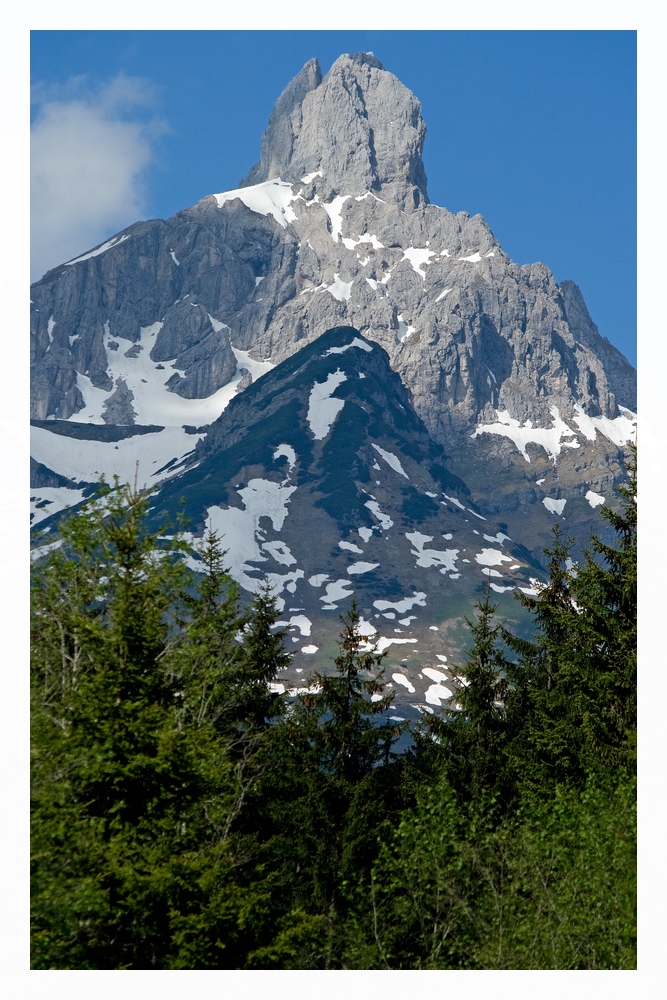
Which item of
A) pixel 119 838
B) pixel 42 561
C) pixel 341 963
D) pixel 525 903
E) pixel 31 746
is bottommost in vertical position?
pixel 341 963

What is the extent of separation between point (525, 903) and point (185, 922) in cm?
837

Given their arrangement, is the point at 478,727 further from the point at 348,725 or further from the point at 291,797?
the point at 291,797

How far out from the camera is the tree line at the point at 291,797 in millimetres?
24375

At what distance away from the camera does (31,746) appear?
22.8 metres

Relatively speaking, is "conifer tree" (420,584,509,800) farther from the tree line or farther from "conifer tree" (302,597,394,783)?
"conifer tree" (302,597,394,783)

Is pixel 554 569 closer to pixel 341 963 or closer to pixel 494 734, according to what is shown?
pixel 494 734

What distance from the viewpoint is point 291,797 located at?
41.6m

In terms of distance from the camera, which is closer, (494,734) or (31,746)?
(31,746)

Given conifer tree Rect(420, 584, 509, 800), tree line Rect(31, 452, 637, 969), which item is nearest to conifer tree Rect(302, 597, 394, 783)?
tree line Rect(31, 452, 637, 969)

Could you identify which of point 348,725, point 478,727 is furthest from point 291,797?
point 478,727

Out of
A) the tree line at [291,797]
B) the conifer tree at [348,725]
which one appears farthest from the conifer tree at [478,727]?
the conifer tree at [348,725]

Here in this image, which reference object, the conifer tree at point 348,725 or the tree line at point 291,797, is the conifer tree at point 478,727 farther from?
the conifer tree at point 348,725
